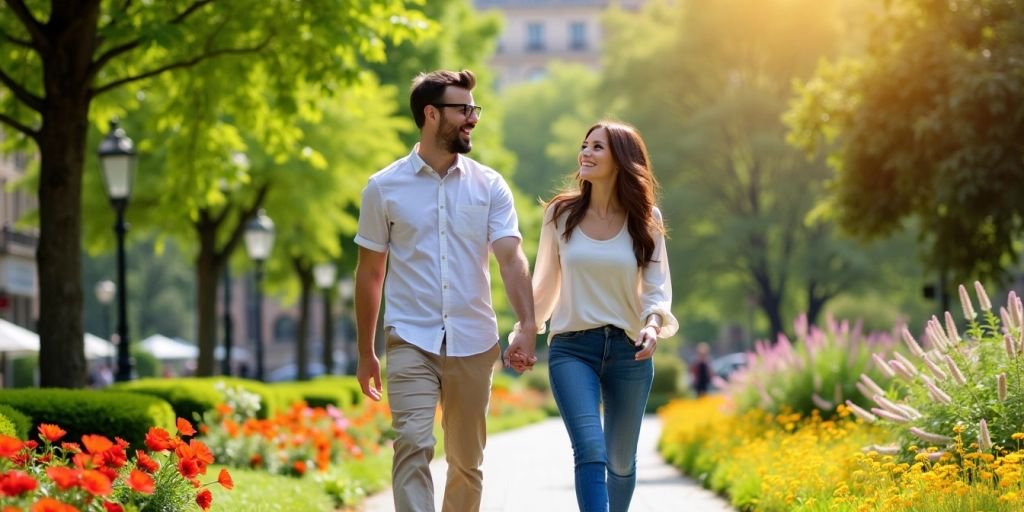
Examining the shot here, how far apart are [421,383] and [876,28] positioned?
14.9 meters

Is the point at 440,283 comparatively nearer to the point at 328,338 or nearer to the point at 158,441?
the point at 158,441

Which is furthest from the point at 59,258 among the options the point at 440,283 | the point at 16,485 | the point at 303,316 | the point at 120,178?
the point at 303,316

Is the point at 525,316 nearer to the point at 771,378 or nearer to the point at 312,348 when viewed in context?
the point at 771,378

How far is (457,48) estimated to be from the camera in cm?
3419

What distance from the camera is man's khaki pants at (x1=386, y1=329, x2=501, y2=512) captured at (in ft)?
21.1

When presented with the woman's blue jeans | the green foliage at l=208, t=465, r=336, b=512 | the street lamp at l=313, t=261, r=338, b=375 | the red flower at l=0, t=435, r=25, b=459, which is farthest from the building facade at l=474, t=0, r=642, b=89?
the red flower at l=0, t=435, r=25, b=459

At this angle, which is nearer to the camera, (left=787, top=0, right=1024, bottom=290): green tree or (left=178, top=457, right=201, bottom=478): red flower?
(left=178, top=457, right=201, bottom=478): red flower

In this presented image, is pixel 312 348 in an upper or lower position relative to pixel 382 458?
lower

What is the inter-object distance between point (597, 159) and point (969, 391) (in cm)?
279

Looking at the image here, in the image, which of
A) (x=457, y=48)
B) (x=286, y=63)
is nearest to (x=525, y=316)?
(x=286, y=63)

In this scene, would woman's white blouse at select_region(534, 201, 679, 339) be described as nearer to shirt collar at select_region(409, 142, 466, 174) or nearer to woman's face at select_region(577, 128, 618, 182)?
woman's face at select_region(577, 128, 618, 182)

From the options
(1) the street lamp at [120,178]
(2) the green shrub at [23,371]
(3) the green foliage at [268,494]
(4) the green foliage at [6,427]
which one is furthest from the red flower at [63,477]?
(2) the green shrub at [23,371]

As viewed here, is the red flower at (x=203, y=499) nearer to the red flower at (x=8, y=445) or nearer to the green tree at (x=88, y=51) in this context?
the red flower at (x=8, y=445)

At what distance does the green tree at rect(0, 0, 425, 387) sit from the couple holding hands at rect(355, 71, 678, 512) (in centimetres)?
577
